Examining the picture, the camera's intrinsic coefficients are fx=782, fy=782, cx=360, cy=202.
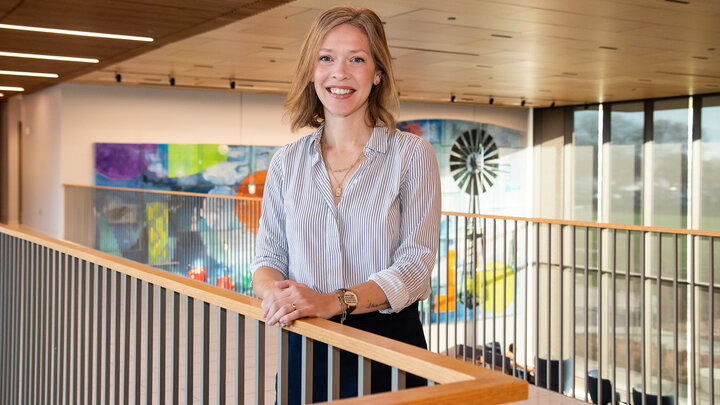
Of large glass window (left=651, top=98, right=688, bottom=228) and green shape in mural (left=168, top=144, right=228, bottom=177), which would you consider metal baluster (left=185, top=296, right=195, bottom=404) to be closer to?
green shape in mural (left=168, top=144, right=228, bottom=177)

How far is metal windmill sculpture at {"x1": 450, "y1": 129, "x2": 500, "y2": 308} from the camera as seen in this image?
61.0ft

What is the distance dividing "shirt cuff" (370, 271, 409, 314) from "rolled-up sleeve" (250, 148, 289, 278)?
299 millimetres

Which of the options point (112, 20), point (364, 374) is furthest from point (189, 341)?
point (112, 20)

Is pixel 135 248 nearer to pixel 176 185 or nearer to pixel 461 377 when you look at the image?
pixel 176 185

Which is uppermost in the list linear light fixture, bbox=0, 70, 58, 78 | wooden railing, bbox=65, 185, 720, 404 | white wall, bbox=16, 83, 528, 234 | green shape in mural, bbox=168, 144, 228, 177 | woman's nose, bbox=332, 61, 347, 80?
linear light fixture, bbox=0, 70, 58, 78

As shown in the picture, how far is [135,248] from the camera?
34.2 feet

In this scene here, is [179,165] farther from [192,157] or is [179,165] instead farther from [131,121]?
[131,121]

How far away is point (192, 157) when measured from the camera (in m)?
15.3

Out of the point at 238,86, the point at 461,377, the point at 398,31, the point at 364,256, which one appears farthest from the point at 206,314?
the point at 238,86

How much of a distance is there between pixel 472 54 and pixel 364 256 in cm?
913

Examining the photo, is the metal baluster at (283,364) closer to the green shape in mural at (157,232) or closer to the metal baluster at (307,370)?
the metal baluster at (307,370)

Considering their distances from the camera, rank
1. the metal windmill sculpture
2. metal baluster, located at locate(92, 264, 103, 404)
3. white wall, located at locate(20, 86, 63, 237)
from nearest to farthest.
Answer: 1. metal baluster, located at locate(92, 264, 103, 404)
2. white wall, located at locate(20, 86, 63, 237)
3. the metal windmill sculpture

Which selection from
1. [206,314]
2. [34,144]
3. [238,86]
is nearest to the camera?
[206,314]

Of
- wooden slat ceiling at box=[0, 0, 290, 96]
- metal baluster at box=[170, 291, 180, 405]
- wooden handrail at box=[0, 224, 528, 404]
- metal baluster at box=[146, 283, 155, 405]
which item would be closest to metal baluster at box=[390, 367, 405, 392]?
wooden handrail at box=[0, 224, 528, 404]
